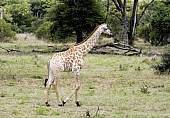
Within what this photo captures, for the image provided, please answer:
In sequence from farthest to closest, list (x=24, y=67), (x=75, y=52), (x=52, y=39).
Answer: (x=52, y=39)
(x=24, y=67)
(x=75, y=52)

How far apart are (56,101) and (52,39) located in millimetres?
26803

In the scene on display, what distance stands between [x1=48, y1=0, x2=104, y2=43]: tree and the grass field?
31.2 ft

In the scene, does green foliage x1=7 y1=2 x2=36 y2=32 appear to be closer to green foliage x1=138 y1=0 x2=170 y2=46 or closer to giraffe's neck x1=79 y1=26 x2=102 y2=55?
green foliage x1=138 y1=0 x2=170 y2=46

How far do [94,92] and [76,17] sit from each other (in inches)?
713

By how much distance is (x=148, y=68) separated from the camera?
20.8 meters

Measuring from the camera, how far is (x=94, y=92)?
543 inches

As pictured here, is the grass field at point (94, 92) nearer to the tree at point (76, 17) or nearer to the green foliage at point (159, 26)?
the tree at point (76, 17)

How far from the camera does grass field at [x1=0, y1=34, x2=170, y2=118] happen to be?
10.2 metres

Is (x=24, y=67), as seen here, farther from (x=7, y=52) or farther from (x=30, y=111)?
(x=30, y=111)

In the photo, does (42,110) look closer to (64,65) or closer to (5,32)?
(64,65)

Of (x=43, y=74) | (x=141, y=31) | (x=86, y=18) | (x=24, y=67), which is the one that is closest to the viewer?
(x=43, y=74)

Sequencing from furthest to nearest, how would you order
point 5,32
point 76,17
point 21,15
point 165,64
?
1. point 21,15
2. point 5,32
3. point 76,17
4. point 165,64

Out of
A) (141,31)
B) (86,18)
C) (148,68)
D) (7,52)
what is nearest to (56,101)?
(148,68)

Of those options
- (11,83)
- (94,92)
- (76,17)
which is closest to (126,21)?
(76,17)
